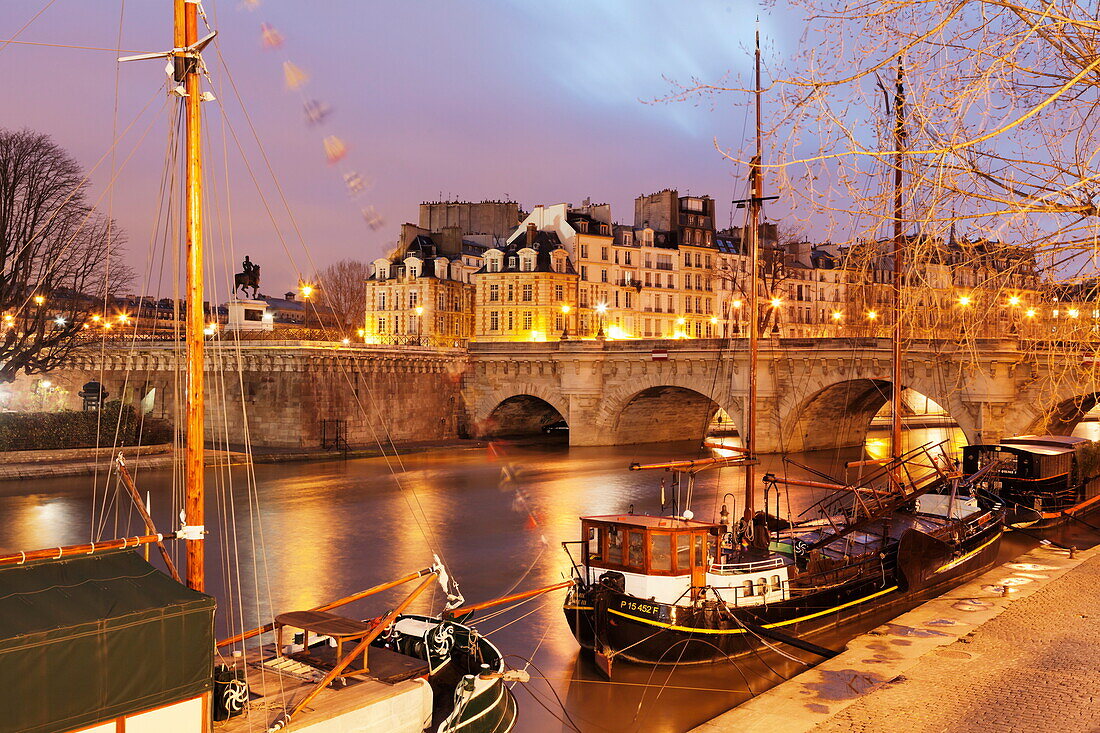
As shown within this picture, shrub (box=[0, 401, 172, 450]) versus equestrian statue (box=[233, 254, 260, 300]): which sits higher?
equestrian statue (box=[233, 254, 260, 300])

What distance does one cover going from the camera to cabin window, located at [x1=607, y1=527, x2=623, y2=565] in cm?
1597

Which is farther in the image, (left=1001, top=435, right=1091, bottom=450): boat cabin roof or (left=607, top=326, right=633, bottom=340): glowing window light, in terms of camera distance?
(left=607, top=326, right=633, bottom=340): glowing window light

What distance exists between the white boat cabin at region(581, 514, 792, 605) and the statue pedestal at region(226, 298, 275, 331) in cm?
3720

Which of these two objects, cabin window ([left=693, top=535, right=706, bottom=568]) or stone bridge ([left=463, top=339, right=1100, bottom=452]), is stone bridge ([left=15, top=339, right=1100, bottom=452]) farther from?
cabin window ([left=693, top=535, right=706, bottom=568])

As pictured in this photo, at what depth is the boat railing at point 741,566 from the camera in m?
15.9

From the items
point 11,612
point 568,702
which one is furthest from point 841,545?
point 11,612

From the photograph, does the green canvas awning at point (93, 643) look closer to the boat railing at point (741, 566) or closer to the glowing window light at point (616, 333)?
the boat railing at point (741, 566)

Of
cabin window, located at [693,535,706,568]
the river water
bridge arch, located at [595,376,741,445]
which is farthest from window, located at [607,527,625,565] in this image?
bridge arch, located at [595,376,741,445]

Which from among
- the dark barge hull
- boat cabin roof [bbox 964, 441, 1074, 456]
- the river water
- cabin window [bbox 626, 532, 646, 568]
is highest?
boat cabin roof [bbox 964, 441, 1074, 456]

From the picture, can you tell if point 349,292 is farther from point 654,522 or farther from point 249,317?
point 654,522

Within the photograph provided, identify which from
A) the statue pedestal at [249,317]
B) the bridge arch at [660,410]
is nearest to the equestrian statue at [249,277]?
the statue pedestal at [249,317]

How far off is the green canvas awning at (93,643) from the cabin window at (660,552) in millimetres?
8438

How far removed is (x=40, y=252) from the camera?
35219 mm

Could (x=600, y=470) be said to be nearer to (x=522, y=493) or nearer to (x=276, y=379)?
(x=522, y=493)
